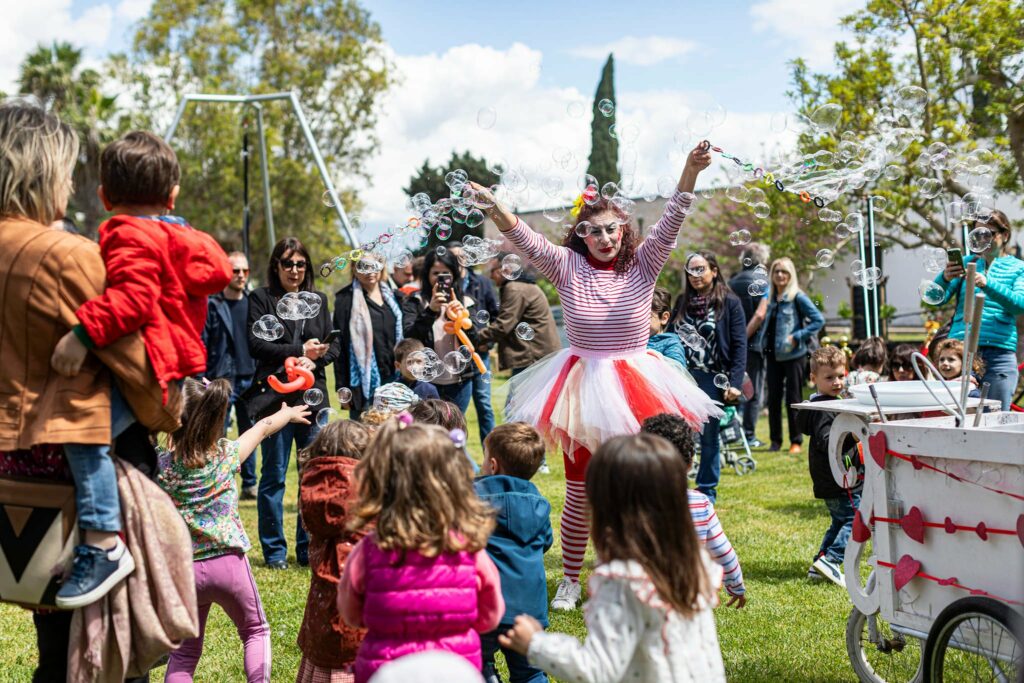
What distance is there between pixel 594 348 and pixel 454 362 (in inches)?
81.3

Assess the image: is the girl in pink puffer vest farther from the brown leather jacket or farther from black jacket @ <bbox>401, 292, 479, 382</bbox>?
black jacket @ <bbox>401, 292, 479, 382</bbox>

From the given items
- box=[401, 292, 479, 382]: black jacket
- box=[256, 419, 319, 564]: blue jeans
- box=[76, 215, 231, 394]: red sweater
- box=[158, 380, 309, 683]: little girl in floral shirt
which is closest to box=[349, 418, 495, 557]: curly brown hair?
box=[76, 215, 231, 394]: red sweater

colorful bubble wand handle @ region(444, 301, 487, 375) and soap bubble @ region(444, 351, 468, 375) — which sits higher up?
colorful bubble wand handle @ region(444, 301, 487, 375)

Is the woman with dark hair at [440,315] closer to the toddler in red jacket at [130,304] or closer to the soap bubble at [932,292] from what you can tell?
the soap bubble at [932,292]

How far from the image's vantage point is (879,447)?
11.2 ft

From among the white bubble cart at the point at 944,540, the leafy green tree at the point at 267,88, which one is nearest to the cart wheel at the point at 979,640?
the white bubble cart at the point at 944,540

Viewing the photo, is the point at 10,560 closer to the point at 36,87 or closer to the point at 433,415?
the point at 433,415

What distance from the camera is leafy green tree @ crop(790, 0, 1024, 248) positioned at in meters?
12.7

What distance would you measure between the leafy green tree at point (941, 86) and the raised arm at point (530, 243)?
27.2ft

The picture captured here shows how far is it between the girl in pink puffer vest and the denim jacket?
7837mm

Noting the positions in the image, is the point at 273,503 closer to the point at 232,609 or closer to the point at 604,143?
the point at 232,609

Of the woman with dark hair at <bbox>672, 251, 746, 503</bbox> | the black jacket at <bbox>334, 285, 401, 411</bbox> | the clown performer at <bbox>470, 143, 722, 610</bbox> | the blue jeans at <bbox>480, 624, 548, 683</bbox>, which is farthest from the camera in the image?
the woman with dark hair at <bbox>672, 251, 746, 503</bbox>

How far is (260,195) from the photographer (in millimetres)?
29516

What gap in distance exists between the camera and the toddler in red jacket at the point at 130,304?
8.26 feet
